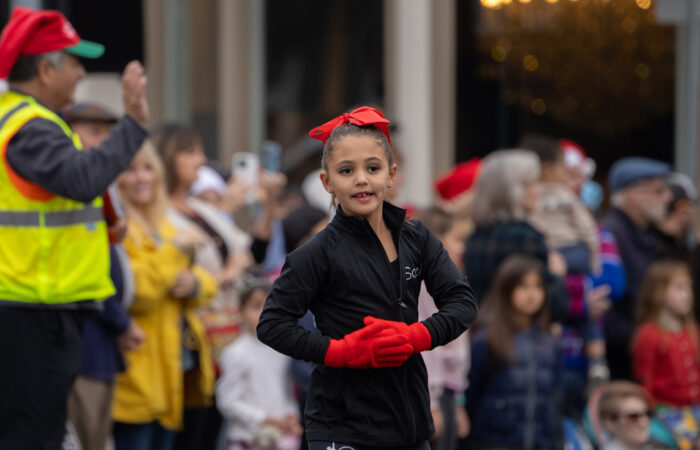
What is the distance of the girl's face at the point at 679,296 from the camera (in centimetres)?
766

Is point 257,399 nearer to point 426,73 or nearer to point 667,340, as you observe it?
point 667,340

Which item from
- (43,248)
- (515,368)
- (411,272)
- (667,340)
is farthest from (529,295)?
(411,272)

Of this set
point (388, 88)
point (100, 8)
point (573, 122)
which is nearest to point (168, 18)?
point (388, 88)

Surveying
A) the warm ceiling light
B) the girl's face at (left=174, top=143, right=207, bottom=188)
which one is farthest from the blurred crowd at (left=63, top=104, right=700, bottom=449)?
the warm ceiling light

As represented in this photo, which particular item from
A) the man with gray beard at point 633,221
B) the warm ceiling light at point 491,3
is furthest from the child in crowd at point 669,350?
the warm ceiling light at point 491,3

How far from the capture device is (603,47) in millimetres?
13164

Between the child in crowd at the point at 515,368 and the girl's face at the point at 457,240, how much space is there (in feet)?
1.15

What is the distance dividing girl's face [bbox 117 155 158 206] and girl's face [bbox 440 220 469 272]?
1684 mm

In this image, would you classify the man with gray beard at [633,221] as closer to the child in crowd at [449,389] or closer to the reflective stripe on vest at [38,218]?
the child in crowd at [449,389]

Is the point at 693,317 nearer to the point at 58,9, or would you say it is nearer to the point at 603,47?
the point at 58,9

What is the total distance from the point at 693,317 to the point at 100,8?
431cm

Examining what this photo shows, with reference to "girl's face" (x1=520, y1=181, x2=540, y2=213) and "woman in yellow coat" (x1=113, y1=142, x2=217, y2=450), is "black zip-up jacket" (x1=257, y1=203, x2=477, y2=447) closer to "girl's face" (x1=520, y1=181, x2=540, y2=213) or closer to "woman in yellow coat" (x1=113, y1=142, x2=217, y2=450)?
"woman in yellow coat" (x1=113, y1=142, x2=217, y2=450)

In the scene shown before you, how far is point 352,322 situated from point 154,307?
2.66 meters

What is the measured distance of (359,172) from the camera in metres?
3.63
